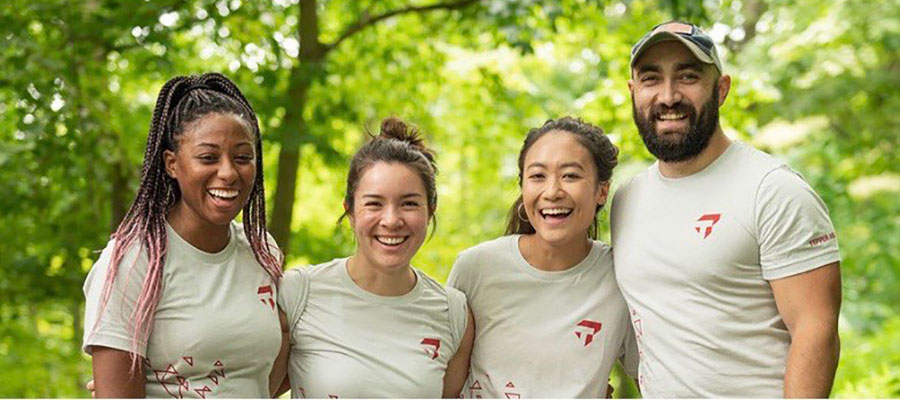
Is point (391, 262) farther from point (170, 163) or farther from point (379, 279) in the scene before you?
point (170, 163)

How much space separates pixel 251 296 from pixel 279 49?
341 cm

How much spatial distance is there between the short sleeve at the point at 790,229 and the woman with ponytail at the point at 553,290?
1.80 feet

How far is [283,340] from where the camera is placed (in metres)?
2.90

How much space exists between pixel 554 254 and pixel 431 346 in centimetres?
51

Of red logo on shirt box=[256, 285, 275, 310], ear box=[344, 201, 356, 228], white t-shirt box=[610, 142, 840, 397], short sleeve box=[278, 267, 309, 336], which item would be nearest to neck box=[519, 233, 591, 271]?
white t-shirt box=[610, 142, 840, 397]

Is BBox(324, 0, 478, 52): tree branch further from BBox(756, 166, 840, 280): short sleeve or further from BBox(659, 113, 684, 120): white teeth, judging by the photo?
BBox(756, 166, 840, 280): short sleeve

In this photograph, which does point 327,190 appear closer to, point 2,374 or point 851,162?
point 2,374

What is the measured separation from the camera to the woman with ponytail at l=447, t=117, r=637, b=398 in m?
2.98

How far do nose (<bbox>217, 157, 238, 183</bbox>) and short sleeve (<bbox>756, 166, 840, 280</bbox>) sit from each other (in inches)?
58.4

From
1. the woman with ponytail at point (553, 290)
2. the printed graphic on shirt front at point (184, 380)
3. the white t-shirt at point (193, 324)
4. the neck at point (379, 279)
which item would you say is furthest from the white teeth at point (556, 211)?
the printed graphic on shirt front at point (184, 380)

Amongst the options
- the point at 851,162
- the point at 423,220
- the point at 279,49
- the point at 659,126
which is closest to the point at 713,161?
the point at 659,126

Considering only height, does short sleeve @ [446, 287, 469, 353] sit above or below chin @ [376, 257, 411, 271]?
below

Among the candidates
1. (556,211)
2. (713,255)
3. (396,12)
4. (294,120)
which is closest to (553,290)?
(556,211)

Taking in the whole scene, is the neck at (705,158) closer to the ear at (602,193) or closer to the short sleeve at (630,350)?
the ear at (602,193)
